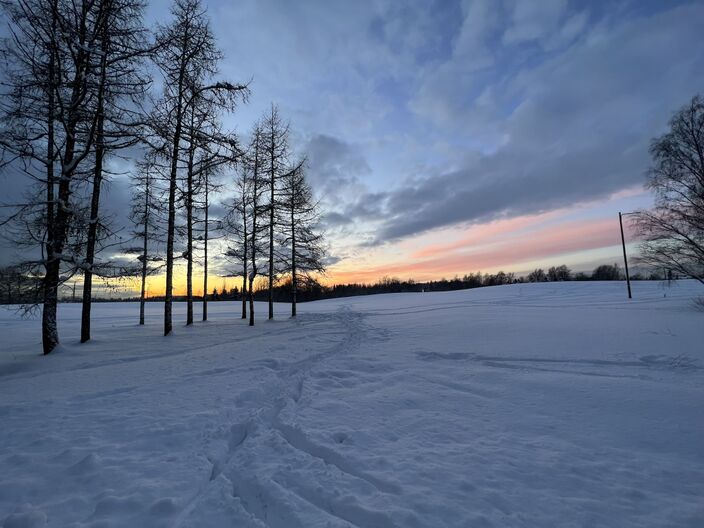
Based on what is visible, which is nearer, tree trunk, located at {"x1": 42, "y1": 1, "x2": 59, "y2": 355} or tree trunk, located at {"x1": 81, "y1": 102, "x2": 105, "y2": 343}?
tree trunk, located at {"x1": 42, "y1": 1, "x2": 59, "y2": 355}

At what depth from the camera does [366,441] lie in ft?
12.3

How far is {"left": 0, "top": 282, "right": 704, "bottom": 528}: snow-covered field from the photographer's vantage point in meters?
2.56

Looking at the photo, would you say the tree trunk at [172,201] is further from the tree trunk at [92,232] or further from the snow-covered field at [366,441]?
the snow-covered field at [366,441]

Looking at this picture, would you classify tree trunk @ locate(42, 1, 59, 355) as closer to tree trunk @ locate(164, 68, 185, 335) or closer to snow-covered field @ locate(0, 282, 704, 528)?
snow-covered field @ locate(0, 282, 704, 528)

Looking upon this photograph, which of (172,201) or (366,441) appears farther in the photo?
(172,201)

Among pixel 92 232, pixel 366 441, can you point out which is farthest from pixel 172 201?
pixel 366 441

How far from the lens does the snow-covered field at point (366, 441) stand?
8.39 ft

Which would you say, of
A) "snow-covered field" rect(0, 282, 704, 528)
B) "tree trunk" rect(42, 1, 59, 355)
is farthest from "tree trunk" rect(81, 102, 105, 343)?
"snow-covered field" rect(0, 282, 704, 528)

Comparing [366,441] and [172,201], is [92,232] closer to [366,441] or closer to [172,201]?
[172,201]

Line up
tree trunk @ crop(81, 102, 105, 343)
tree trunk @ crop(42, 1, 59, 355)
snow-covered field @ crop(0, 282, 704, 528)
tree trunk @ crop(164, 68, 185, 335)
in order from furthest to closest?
1. tree trunk @ crop(164, 68, 185, 335)
2. tree trunk @ crop(81, 102, 105, 343)
3. tree trunk @ crop(42, 1, 59, 355)
4. snow-covered field @ crop(0, 282, 704, 528)

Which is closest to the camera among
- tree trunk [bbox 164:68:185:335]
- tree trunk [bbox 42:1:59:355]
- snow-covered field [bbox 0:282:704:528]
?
snow-covered field [bbox 0:282:704:528]

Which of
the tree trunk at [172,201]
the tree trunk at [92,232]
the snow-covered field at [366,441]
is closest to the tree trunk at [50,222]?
the tree trunk at [92,232]

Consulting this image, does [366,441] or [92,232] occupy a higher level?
[92,232]

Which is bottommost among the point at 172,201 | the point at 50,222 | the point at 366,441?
the point at 366,441
